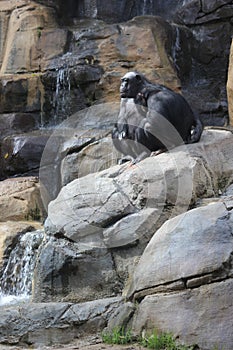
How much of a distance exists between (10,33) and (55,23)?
0.95 metres

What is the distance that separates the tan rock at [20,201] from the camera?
10203 millimetres

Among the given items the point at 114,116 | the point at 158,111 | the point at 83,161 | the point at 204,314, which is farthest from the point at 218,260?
the point at 114,116

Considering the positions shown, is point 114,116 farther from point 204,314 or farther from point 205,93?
point 204,314

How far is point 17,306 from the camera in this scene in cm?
701

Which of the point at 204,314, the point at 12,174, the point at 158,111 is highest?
the point at 158,111

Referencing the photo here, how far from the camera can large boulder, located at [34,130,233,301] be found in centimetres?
736

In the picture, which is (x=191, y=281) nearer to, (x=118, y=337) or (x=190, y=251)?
(x=190, y=251)

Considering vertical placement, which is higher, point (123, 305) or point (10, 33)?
point (10, 33)

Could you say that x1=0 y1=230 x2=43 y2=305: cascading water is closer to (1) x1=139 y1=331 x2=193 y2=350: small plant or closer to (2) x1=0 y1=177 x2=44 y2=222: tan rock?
(2) x1=0 y1=177 x2=44 y2=222: tan rock

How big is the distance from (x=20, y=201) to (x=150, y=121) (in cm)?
260

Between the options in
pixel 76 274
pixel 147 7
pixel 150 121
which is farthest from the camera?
pixel 147 7

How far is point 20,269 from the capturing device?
8.66 meters

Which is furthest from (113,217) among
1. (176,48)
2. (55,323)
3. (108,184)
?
(176,48)

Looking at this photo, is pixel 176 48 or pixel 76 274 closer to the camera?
pixel 76 274
